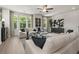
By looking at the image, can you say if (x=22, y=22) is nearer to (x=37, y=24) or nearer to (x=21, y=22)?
(x=21, y=22)

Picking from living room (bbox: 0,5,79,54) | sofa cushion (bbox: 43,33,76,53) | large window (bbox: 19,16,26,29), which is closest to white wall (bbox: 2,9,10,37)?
living room (bbox: 0,5,79,54)

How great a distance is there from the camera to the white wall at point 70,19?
233cm

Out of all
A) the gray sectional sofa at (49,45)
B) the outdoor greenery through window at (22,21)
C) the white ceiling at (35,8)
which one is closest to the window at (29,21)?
the outdoor greenery through window at (22,21)

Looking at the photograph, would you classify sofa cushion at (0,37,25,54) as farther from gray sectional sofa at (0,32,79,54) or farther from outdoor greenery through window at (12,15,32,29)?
outdoor greenery through window at (12,15,32,29)

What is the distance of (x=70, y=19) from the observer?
2420 millimetres

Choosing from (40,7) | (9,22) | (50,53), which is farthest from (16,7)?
(50,53)

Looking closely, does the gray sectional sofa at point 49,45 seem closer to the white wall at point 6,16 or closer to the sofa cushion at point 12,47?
the sofa cushion at point 12,47

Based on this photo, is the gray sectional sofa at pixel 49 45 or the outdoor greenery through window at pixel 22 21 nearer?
the gray sectional sofa at pixel 49 45

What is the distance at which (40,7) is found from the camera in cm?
229

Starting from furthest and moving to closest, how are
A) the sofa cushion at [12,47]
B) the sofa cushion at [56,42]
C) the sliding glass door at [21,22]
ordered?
1. the sliding glass door at [21,22]
2. the sofa cushion at [12,47]
3. the sofa cushion at [56,42]

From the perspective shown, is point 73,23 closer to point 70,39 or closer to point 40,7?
point 70,39

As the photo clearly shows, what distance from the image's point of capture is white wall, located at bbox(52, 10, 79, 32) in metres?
2.33

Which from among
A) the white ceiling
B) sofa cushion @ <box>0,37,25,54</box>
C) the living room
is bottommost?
sofa cushion @ <box>0,37,25,54</box>
